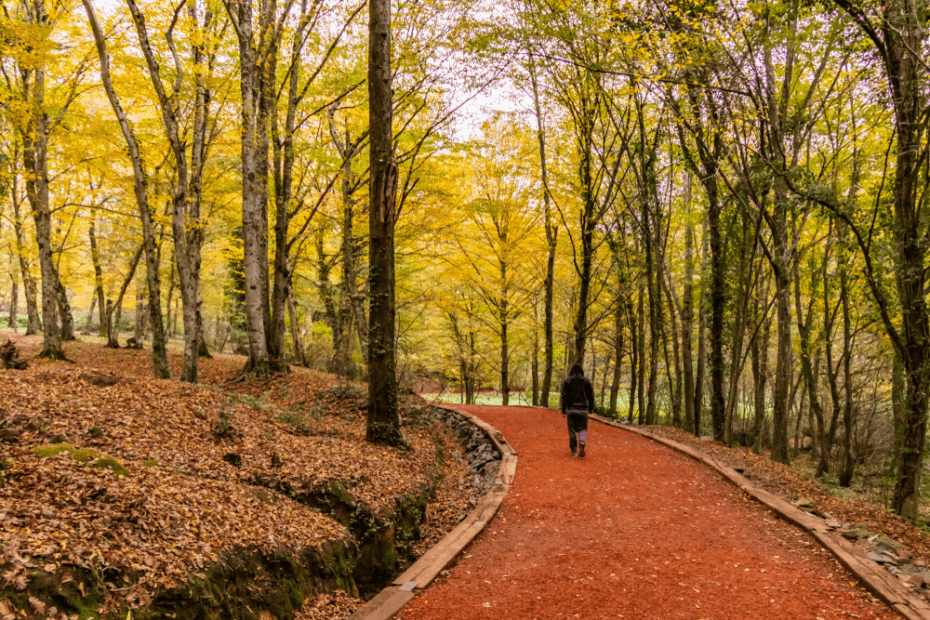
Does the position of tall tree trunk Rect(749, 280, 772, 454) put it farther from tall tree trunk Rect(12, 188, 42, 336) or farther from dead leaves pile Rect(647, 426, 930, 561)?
tall tree trunk Rect(12, 188, 42, 336)

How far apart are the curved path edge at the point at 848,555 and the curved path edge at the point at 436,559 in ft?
11.2

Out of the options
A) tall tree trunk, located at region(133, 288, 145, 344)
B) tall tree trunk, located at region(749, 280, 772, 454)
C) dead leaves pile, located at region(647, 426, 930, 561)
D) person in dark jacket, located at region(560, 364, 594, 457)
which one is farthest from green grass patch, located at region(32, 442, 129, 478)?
tall tree trunk, located at region(133, 288, 145, 344)

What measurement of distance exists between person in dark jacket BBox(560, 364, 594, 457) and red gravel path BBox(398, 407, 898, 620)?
1.13 m

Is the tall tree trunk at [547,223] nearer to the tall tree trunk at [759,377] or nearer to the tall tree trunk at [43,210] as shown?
the tall tree trunk at [759,377]

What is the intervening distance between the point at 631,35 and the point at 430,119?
588cm

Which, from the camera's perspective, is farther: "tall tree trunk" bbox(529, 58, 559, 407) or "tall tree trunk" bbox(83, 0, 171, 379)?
"tall tree trunk" bbox(529, 58, 559, 407)

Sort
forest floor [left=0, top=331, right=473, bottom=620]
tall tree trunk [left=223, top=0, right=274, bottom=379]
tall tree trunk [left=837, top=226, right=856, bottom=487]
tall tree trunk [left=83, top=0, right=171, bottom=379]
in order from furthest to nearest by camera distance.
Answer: tall tree trunk [left=837, top=226, right=856, bottom=487], tall tree trunk [left=223, top=0, right=274, bottom=379], tall tree trunk [left=83, top=0, right=171, bottom=379], forest floor [left=0, top=331, right=473, bottom=620]

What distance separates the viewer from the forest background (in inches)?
309

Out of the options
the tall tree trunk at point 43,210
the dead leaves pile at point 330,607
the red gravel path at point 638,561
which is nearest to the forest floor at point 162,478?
the dead leaves pile at point 330,607

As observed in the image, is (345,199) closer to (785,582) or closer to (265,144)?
(265,144)

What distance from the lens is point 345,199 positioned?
13719mm

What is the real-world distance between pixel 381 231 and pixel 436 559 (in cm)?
491

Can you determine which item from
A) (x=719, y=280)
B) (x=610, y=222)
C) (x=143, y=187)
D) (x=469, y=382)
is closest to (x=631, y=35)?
(x=719, y=280)

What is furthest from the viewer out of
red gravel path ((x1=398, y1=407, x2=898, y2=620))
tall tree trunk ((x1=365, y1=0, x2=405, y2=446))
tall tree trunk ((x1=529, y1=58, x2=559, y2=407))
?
tall tree trunk ((x1=529, y1=58, x2=559, y2=407))
